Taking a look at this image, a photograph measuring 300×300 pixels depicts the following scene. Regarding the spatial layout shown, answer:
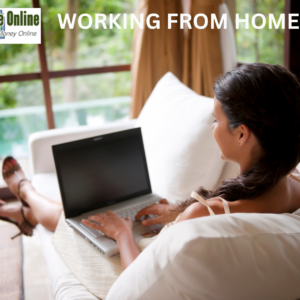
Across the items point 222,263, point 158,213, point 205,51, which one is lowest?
point 158,213

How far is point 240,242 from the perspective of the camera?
1.99 feet

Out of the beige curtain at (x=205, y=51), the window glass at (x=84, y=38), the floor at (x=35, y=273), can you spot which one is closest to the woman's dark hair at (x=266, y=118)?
the floor at (x=35, y=273)

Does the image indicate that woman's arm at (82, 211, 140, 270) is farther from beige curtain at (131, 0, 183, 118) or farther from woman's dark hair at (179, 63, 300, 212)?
beige curtain at (131, 0, 183, 118)

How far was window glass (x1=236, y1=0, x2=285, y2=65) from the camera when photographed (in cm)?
279

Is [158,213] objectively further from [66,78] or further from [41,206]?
[66,78]

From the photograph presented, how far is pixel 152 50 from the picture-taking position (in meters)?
2.74

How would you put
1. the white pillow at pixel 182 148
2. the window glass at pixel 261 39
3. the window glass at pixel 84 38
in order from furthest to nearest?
the window glass at pixel 84 38 → the window glass at pixel 261 39 → the white pillow at pixel 182 148

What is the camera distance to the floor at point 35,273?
1777 mm

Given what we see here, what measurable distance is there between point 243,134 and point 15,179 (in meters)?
1.60

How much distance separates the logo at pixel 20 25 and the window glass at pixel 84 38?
123 centimetres

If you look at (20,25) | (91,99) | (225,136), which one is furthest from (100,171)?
(91,99)

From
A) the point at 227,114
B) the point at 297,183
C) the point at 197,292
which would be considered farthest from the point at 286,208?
the point at 197,292

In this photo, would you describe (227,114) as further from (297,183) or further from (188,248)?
(188,248)

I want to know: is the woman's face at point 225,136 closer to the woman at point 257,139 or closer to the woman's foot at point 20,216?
the woman at point 257,139
